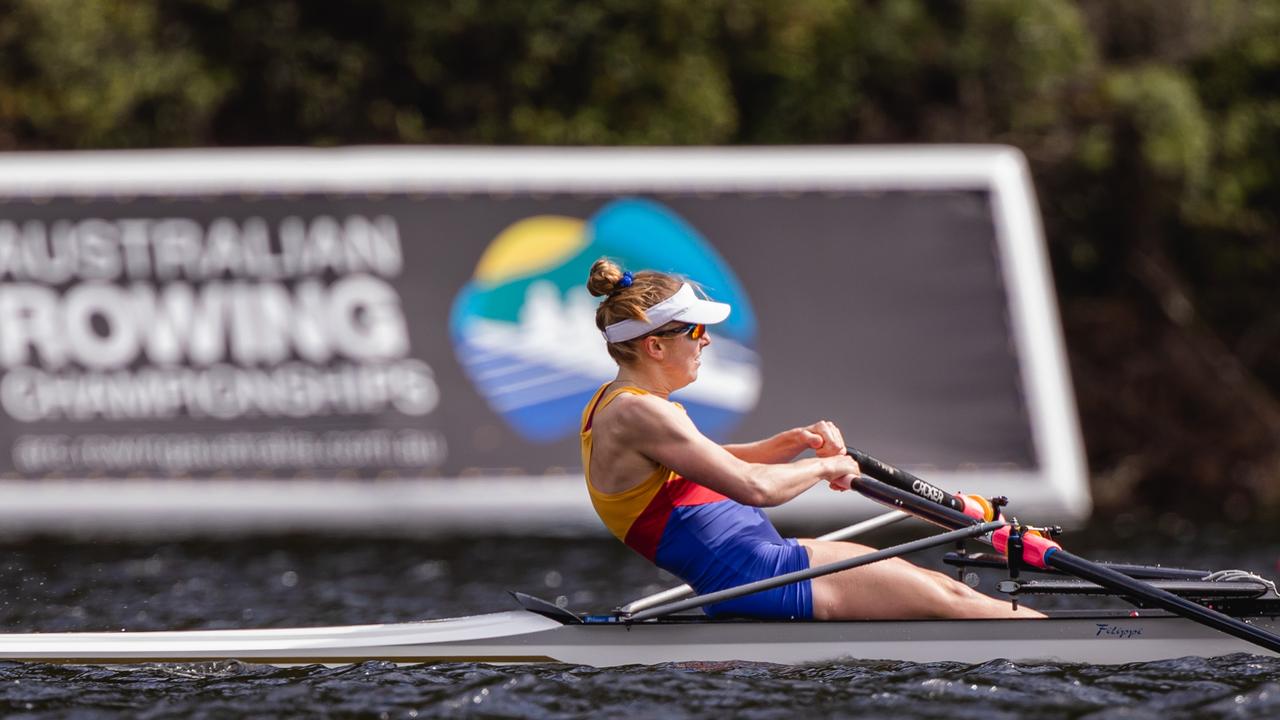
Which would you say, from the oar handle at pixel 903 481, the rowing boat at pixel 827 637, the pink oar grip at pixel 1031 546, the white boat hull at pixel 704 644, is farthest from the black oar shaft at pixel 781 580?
the oar handle at pixel 903 481

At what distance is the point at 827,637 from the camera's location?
5.97 metres

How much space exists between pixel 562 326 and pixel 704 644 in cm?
613

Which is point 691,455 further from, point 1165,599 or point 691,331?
point 1165,599

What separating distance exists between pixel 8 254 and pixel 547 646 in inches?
295

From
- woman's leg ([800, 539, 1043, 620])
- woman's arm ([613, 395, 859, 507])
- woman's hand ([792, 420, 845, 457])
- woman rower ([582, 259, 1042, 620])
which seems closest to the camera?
woman's arm ([613, 395, 859, 507])

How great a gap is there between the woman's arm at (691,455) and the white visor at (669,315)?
255 mm

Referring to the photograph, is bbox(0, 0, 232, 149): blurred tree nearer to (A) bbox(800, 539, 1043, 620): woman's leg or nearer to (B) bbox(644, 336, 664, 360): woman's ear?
(B) bbox(644, 336, 664, 360): woman's ear

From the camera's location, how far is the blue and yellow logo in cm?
1184

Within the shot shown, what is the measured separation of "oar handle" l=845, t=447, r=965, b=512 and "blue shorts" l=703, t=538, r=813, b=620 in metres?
0.48

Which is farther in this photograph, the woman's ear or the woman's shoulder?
the woman's ear

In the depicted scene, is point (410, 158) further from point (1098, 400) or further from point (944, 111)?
point (944, 111)

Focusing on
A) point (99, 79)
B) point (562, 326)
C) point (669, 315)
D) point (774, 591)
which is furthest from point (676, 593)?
point (99, 79)

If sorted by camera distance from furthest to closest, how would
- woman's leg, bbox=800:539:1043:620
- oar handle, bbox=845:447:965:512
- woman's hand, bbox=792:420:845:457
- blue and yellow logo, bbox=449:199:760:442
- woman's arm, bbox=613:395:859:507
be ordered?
blue and yellow logo, bbox=449:199:760:442
oar handle, bbox=845:447:965:512
woman's hand, bbox=792:420:845:457
woman's leg, bbox=800:539:1043:620
woman's arm, bbox=613:395:859:507

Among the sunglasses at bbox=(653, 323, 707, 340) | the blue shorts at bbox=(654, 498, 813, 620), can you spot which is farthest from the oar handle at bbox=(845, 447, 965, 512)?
the sunglasses at bbox=(653, 323, 707, 340)
